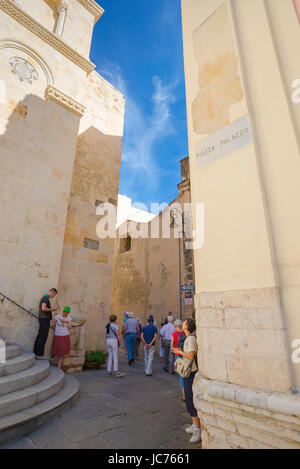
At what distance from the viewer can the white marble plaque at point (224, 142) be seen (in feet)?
8.88

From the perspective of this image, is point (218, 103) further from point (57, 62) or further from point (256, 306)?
point (57, 62)

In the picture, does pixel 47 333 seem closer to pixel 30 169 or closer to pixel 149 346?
pixel 149 346

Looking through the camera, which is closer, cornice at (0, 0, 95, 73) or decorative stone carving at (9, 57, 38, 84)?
decorative stone carving at (9, 57, 38, 84)

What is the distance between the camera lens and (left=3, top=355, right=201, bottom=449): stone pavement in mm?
2865

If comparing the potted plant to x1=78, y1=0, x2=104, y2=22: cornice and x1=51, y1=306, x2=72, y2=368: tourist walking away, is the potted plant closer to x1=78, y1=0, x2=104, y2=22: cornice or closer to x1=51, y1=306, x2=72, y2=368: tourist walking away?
x1=51, y1=306, x2=72, y2=368: tourist walking away

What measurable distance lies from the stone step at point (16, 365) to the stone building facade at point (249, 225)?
9.92 ft

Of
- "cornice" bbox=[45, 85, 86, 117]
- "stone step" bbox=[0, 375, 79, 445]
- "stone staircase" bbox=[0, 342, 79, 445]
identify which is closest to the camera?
"stone step" bbox=[0, 375, 79, 445]

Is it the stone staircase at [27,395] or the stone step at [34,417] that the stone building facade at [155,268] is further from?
the stone step at [34,417]

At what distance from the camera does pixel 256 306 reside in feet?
7.27

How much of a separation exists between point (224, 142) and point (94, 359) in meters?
6.73

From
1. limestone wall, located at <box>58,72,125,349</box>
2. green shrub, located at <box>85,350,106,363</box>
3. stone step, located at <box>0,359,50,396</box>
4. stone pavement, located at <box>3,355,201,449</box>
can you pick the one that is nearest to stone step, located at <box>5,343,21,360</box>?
stone step, located at <box>0,359,50,396</box>

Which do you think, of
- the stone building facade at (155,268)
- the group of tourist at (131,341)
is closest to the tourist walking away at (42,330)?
the group of tourist at (131,341)

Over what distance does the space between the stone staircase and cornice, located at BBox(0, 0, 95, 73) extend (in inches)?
381

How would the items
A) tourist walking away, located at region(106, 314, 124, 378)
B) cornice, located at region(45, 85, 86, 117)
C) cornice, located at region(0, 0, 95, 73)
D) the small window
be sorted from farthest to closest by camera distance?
the small window
cornice, located at region(45, 85, 86, 117)
cornice, located at region(0, 0, 95, 73)
tourist walking away, located at region(106, 314, 124, 378)
